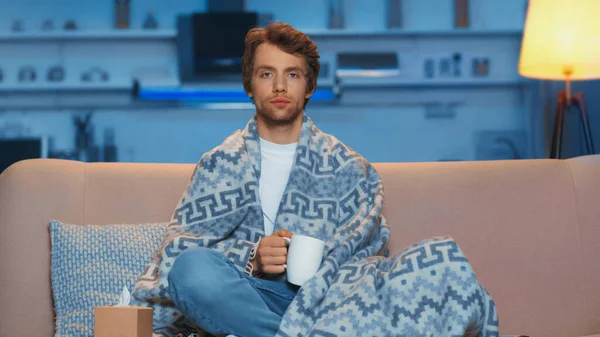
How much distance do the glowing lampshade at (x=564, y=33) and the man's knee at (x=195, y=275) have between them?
1667 millimetres

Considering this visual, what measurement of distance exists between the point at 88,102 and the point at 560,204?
13.3ft

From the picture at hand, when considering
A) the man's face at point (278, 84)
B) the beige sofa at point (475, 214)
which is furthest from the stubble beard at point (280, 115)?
the beige sofa at point (475, 214)

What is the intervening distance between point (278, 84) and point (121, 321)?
2.76 feet

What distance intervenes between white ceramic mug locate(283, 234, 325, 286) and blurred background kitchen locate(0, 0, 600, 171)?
3942 millimetres

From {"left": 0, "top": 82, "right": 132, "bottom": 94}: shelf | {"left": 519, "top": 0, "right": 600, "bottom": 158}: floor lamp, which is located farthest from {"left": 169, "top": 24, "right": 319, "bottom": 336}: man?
{"left": 0, "top": 82, "right": 132, "bottom": 94}: shelf

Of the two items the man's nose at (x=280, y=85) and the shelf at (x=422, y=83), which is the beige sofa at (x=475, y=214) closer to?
the man's nose at (x=280, y=85)

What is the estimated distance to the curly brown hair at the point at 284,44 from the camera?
208 cm

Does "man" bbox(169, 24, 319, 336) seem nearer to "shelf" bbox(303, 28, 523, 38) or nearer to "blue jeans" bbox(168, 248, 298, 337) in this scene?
"blue jeans" bbox(168, 248, 298, 337)

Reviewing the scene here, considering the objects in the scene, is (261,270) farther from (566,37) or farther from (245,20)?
(245,20)

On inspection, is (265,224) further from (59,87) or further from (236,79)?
(59,87)

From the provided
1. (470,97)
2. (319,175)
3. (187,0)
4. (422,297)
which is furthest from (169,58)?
(422,297)

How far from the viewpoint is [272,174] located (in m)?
2.07

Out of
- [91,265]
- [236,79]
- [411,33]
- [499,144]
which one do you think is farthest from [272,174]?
[499,144]

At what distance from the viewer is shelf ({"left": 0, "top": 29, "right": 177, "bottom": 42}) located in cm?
543
